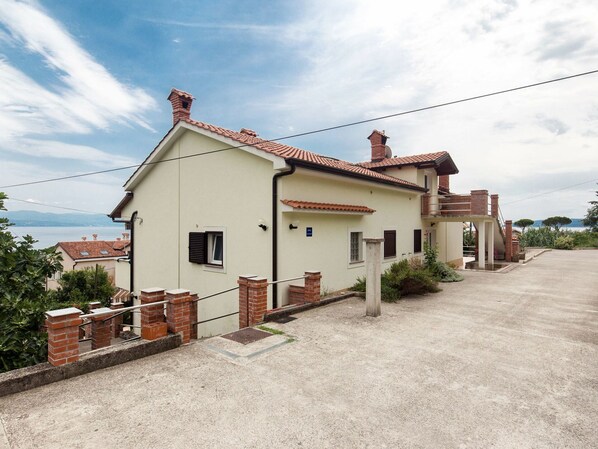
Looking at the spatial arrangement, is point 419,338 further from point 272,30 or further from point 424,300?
point 272,30

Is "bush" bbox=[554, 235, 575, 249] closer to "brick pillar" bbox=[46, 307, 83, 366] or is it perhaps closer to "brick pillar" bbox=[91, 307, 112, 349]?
"brick pillar" bbox=[91, 307, 112, 349]

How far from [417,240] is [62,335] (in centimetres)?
1419

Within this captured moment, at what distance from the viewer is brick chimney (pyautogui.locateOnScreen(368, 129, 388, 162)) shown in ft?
58.1

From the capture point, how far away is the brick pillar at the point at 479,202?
1487 cm

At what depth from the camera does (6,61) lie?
9.98 metres

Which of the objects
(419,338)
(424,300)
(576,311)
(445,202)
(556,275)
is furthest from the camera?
(445,202)

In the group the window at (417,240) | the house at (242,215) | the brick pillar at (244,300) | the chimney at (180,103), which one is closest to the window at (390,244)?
the house at (242,215)

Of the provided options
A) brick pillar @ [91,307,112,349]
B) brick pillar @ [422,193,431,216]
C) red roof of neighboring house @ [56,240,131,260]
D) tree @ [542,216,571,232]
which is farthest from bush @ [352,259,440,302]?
tree @ [542,216,571,232]

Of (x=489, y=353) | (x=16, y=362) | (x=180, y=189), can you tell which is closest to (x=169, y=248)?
(x=180, y=189)

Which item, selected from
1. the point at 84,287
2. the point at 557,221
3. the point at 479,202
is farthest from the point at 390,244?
the point at 557,221

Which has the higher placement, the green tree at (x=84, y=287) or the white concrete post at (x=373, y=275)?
the white concrete post at (x=373, y=275)

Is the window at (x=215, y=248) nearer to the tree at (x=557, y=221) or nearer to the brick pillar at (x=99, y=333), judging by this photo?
the brick pillar at (x=99, y=333)

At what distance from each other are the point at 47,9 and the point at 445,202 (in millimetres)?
17752

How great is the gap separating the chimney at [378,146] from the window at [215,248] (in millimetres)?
11236
